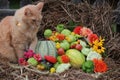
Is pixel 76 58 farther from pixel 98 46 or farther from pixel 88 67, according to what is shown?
pixel 98 46

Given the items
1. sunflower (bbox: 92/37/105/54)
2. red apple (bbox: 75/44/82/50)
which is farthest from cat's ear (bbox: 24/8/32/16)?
A: sunflower (bbox: 92/37/105/54)

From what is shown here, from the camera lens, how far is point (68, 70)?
177 inches

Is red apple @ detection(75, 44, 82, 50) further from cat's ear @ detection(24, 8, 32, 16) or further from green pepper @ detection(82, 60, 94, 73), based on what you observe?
cat's ear @ detection(24, 8, 32, 16)

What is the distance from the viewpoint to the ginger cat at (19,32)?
4.46 metres

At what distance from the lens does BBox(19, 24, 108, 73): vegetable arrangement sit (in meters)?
4.54

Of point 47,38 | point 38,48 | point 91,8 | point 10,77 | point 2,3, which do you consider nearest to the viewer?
point 10,77

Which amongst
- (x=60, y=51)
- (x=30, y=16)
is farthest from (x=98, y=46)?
(x=30, y=16)

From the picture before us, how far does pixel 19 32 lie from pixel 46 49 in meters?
0.36

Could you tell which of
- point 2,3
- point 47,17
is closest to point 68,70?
point 47,17

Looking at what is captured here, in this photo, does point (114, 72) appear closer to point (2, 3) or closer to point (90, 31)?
point (90, 31)

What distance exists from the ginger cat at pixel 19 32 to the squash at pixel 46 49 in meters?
0.07

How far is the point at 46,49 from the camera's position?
4684mm

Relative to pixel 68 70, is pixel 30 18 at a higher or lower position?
higher

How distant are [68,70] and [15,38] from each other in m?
0.67
